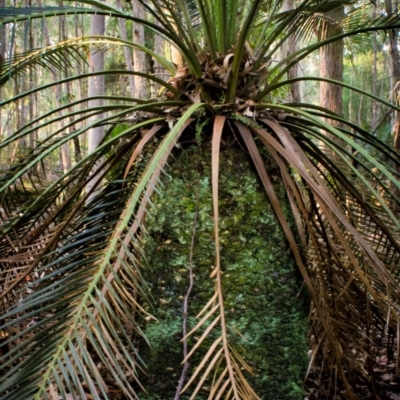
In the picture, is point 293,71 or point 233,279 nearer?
point 233,279

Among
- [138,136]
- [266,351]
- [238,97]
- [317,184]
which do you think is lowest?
[266,351]

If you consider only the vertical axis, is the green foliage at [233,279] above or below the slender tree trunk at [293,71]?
below

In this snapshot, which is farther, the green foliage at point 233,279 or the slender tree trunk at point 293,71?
the slender tree trunk at point 293,71

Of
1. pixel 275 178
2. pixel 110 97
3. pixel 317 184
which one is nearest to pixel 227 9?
pixel 110 97

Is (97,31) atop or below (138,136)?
atop

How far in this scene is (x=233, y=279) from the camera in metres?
1.62

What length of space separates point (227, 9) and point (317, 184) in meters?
0.91

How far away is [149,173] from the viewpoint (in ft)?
4.77

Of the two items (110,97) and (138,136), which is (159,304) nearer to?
(138,136)

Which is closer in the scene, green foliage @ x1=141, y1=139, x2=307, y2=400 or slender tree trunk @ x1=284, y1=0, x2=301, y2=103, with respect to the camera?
green foliage @ x1=141, y1=139, x2=307, y2=400

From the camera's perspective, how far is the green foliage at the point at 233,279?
1603 millimetres

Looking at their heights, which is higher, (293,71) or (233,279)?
(293,71)

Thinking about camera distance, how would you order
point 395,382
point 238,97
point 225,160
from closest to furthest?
point 225,160 < point 238,97 < point 395,382

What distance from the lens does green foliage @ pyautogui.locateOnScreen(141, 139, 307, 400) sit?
1.60 m
